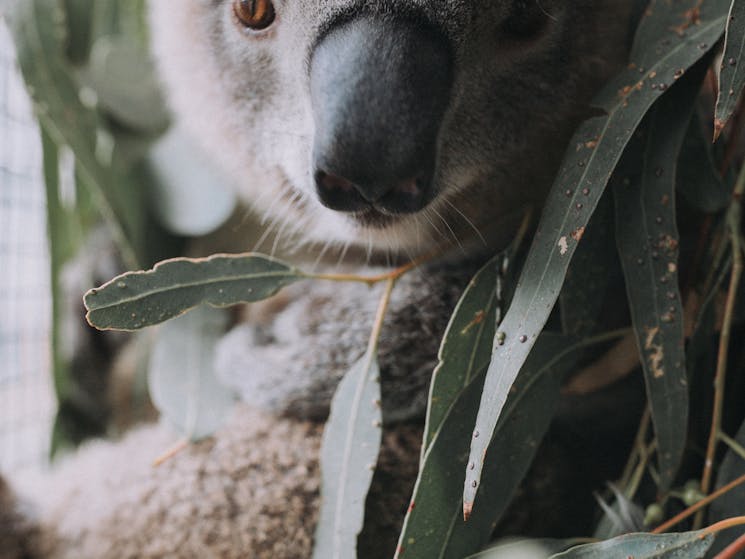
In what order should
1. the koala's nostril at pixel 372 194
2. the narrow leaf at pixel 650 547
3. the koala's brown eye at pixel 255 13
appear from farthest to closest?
the koala's brown eye at pixel 255 13, the koala's nostril at pixel 372 194, the narrow leaf at pixel 650 547

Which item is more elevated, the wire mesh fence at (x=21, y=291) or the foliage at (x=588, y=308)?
the foliage at (x=588, y=308)

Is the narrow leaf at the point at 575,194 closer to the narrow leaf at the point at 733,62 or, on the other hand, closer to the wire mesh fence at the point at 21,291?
the narrow leaf at the point at 733,62

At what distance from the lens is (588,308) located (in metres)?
1.24

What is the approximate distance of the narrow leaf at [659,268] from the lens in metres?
1.10

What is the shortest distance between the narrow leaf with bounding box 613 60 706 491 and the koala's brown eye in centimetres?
→ 66

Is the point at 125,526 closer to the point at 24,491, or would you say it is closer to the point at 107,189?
the point at 24,491

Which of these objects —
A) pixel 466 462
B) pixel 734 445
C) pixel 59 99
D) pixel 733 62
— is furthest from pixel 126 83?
pixel 734 445

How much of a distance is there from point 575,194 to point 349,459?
534mm

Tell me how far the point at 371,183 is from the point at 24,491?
130 centimetres

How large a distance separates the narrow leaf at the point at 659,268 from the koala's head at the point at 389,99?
0.81ft

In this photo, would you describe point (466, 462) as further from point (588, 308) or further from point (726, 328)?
A: point (726, 328)

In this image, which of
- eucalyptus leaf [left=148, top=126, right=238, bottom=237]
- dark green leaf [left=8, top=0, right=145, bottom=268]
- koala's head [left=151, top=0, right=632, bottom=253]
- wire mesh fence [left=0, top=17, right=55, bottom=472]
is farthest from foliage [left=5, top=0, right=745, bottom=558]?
wire mesh fence [left=0, top=17, right=55, bottom=472]

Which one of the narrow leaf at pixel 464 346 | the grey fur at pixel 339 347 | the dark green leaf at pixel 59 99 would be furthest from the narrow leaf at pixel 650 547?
the dark green leaf at pixel 59 99

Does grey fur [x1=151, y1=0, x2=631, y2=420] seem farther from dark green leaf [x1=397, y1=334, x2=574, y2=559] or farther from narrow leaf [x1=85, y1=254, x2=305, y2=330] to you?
dark green leaf [x1=397, y1=334, x2=574, y2=559]
